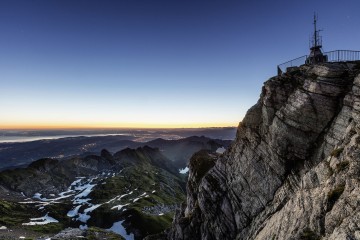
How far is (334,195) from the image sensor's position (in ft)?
112

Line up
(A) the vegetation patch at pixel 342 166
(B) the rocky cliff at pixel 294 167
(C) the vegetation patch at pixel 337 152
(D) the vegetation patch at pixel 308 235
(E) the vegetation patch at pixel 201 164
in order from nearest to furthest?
(D) the vegetation patch at pixel 308 235, (B) the rocky cliff at pixel 294 167, (A) the vegetation patch at pixel 342 166, (C) the vegetation patch at pixel 337 152, (E) the vegetation patch at pixel 201 164

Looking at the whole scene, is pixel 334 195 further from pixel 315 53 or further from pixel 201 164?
pixel 201 164

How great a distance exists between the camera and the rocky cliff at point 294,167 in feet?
114

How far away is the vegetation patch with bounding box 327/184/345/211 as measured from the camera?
3373 cm

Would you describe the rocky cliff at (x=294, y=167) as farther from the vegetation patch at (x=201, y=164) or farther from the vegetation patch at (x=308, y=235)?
the vegetation patch at (x=201, y=164)

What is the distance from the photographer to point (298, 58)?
6475cm

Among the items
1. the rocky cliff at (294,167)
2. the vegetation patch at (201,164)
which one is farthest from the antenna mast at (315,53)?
the vegetation patch at (201,164)

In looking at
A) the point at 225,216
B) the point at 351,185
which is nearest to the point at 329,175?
the point at 351,185

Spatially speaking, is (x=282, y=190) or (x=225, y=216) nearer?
(x=282, y=190)

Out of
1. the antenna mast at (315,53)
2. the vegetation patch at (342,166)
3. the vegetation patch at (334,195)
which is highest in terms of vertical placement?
the antenna mast at (315,53)

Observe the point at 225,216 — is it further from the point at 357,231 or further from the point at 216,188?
the point at 357,231

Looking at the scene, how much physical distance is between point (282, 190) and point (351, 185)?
971 inches

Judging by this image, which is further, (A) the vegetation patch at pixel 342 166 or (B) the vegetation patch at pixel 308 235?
(A) the vegetation patch at pixel 342 166

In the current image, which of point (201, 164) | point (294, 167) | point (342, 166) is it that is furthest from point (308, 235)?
point (201, 164)
